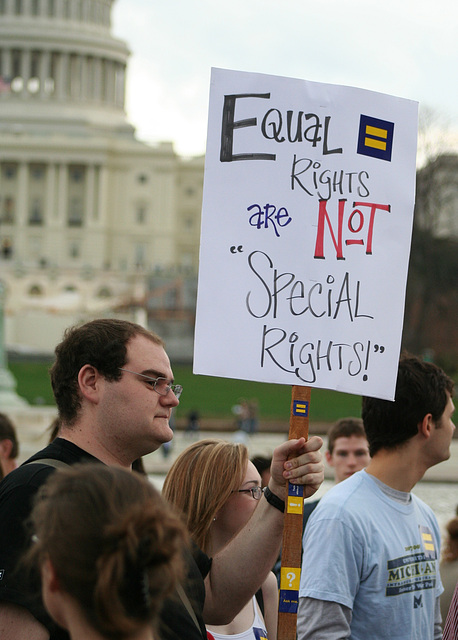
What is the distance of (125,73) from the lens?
3994 inches

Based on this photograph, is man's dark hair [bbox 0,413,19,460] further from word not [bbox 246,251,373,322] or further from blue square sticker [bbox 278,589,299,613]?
blue square sticker [bbox 278,589,299,613]

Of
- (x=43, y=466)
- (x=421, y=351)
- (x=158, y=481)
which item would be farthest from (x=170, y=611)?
(x=421, y=351)

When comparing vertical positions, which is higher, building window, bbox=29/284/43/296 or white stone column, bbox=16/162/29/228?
white stone column, bbox=16/162/29/228

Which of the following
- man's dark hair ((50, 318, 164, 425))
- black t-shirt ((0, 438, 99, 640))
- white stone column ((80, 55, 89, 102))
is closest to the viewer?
A: black t-shirt ((0, 438, 99, 640))

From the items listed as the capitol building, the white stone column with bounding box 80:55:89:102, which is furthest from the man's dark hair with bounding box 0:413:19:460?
the white stone column with bounding box 80:55:89:102

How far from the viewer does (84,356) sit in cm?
335

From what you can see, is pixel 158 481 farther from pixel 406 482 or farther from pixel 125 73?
pixel 125 73

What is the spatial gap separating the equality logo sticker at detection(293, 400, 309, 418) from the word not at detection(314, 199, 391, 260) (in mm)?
474

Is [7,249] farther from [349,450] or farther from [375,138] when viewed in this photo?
[375,138]

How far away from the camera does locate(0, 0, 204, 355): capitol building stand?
90.5m

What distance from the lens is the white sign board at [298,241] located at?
11.4 ft

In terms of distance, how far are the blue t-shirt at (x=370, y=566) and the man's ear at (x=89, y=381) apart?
36.3 inches

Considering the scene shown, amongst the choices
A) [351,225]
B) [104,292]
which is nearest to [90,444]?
[351,225]

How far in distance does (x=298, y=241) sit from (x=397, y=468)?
948 millimetres
